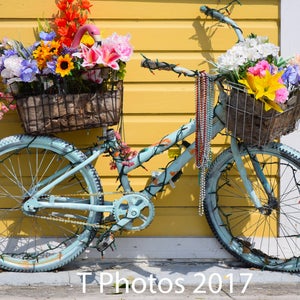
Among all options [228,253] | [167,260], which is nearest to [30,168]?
[167,260]

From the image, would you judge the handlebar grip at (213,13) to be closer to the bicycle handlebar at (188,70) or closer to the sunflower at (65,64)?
the bicycle handlebar at (188,70)

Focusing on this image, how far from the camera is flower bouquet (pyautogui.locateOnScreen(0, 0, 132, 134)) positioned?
487 centimetres

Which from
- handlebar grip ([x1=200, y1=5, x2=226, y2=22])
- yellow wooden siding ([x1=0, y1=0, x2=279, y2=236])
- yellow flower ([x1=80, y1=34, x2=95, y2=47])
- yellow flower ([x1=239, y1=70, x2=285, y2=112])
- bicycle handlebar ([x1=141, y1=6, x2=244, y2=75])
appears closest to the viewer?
yellow flower ([x1=239, y1=70, x2=285, y2=112])

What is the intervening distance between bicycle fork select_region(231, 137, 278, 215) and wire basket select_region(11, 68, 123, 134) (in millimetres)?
873

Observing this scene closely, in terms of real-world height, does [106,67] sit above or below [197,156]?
above

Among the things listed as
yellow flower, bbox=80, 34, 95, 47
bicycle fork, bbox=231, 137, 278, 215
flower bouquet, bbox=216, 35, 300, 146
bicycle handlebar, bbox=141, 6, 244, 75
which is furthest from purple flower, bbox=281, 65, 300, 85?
yellow flower, bbox=80, 34, 95, 47

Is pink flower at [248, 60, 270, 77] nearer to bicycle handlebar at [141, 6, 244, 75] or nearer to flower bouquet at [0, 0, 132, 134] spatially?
bicycle handlebar at [141, 6, 244, 75]

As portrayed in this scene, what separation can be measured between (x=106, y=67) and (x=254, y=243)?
5.87 feet

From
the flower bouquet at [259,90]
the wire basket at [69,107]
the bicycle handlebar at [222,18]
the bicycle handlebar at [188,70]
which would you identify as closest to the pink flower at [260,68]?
the flower bouquet at [259,90]

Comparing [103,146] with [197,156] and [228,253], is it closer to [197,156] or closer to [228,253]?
[197,156]

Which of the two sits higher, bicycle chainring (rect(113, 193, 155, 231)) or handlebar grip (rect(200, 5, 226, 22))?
handlebar grip (rect(200, 5, 226, 22))

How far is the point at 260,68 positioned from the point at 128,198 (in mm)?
1337

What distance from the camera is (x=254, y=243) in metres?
5.53

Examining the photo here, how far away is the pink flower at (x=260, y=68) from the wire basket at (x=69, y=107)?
0.99 m
